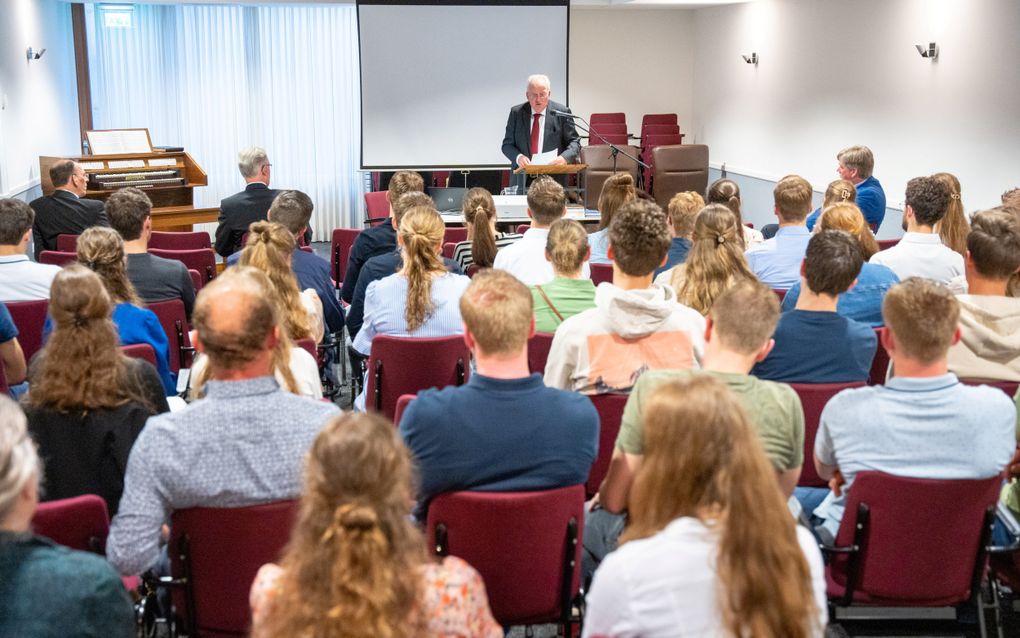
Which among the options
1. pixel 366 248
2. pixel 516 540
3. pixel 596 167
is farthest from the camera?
pixel 596 167

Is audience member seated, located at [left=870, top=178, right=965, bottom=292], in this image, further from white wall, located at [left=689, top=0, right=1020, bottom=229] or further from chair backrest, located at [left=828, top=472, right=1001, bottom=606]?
white wall, located at [left=689, top=0, right=1020, bottom=229]

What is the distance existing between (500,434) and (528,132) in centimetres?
646

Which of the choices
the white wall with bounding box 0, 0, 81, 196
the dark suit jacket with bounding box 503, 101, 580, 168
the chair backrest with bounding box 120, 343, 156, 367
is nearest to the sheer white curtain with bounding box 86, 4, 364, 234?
the white wall with bounding box 0, 0, 81, 196

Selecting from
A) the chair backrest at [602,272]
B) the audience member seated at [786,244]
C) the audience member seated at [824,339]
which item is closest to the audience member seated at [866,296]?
the audience member seated at [824,339]

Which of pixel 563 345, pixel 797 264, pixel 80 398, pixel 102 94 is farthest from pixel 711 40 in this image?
pixel 80 398

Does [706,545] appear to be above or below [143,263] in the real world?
below

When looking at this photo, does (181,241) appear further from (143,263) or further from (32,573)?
(32,573)

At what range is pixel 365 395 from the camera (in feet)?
12.8

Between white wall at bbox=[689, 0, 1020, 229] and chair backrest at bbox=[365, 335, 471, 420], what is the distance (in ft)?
17.1

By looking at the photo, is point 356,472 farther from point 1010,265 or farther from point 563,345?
point 1010,265

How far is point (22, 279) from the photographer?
4402 millimetres

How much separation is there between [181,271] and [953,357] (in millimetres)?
3268

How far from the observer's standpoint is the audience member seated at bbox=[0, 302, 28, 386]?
357cm

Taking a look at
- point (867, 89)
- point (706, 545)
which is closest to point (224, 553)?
point (706, 545)
